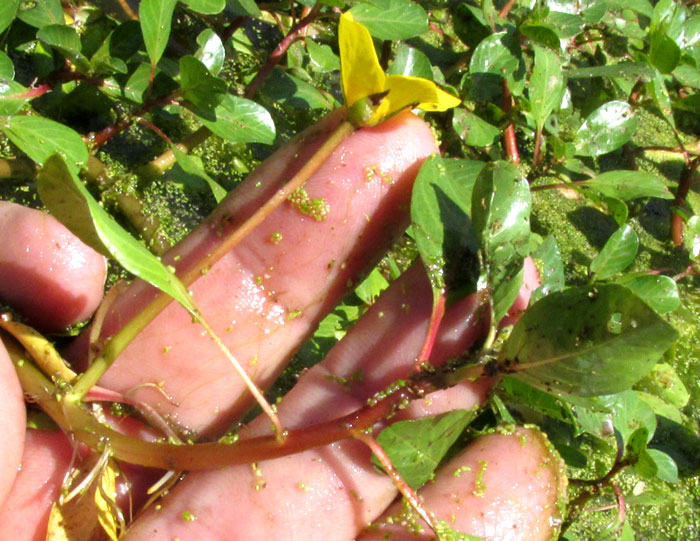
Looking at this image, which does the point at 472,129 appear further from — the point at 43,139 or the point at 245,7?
the point at 43,139

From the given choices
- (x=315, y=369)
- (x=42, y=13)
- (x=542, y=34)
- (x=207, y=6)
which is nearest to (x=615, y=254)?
(x=542, y=34)

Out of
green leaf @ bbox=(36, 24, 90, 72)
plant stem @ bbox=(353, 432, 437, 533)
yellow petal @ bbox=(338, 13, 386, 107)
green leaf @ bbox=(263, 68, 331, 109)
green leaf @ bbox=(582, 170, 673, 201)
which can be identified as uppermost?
yellow petal @ bbox=(338, 13, 386, 107)

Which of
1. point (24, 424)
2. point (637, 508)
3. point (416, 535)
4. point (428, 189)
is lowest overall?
point (637, 508)

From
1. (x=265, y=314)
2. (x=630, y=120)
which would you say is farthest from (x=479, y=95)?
(x=265, y=314)

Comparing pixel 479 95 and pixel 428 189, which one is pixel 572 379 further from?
pixel 479 95

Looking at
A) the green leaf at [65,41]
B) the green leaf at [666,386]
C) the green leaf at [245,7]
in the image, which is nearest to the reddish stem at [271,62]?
the green leaf at [245,7]

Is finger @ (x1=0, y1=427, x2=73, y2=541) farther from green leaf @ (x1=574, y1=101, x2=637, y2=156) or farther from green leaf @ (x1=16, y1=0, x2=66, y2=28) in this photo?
green leaf @ (x1=574, y1=101, x2=637, y2=156)

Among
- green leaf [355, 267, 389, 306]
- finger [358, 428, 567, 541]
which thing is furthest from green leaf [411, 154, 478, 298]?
green leaf [355, 267, 389, 306]
